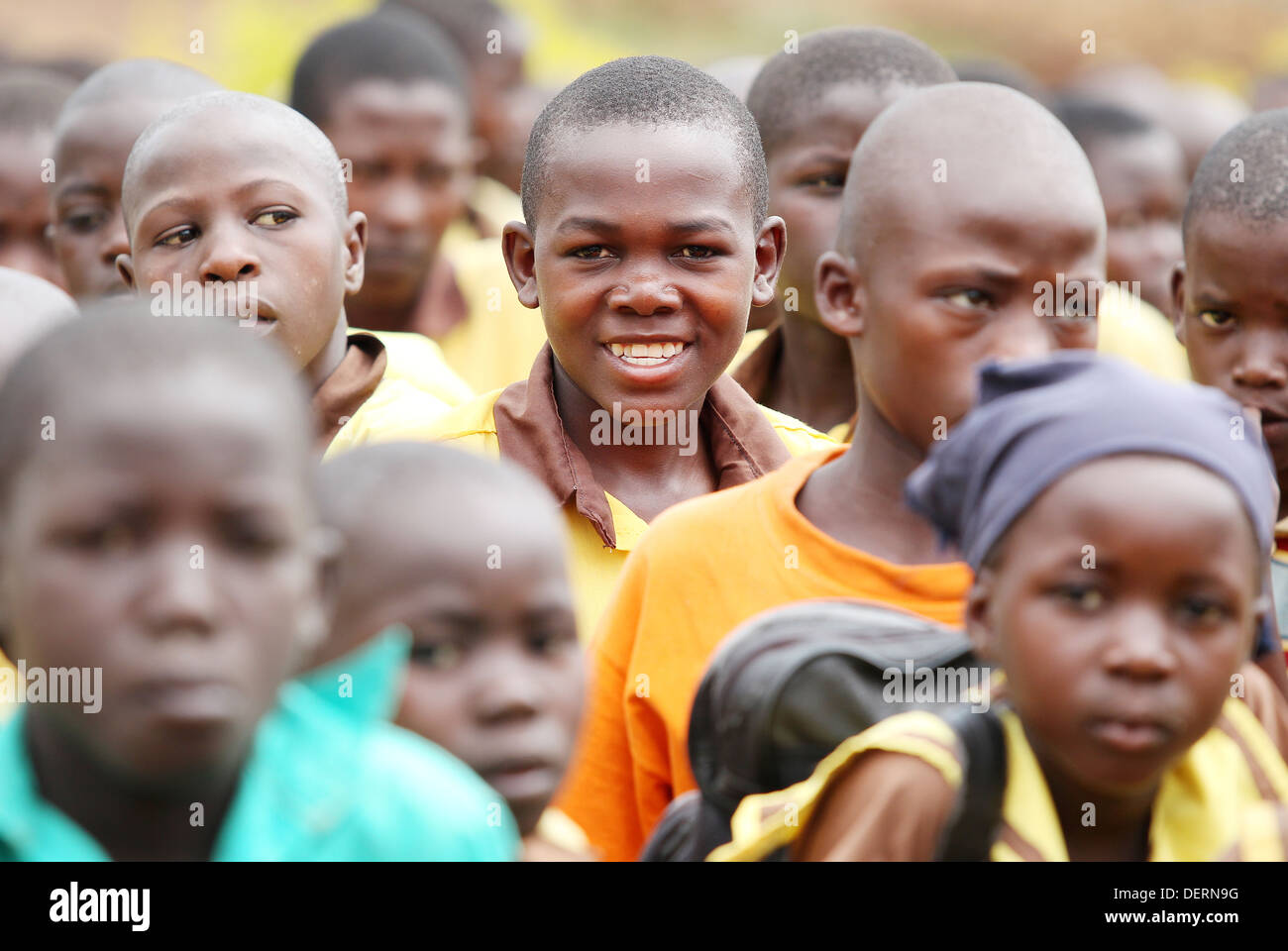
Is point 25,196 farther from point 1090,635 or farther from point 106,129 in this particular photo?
point 1090,635

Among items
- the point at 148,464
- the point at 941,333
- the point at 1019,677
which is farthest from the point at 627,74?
the point at 148,464

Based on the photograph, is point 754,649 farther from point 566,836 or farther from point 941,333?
point 941,333

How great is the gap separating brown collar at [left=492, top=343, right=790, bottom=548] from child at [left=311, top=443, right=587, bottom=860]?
948mm

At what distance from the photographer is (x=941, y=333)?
304cm

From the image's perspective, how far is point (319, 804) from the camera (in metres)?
1.96

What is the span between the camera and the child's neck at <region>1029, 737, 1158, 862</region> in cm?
230

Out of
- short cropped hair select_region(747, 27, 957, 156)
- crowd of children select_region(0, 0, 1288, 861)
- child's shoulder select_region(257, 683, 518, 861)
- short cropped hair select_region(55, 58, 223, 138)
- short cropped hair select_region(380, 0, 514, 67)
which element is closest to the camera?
crowd of children select_region(0, 0, 1288, 861)

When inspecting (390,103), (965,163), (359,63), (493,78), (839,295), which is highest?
(493,78)

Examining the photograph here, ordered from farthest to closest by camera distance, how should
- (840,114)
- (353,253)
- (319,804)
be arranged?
(840,114) → (353,253) → (319,804)

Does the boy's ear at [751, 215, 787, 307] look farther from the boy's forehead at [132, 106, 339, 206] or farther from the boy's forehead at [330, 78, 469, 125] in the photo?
the boy's forehead at [330, 78, 469, 125]

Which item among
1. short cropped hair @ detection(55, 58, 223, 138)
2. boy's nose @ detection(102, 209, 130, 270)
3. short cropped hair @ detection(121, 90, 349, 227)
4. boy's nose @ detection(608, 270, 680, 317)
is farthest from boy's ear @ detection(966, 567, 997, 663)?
short cropped hair @ detection(55, 58, 223, 138)

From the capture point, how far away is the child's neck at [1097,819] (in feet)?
7.54

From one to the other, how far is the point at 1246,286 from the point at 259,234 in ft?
6.56

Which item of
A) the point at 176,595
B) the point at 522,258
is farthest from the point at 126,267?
the point at 176,595
